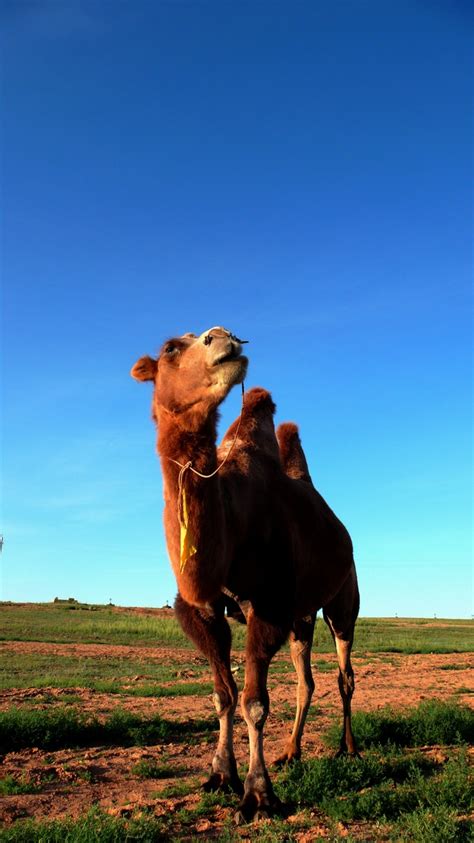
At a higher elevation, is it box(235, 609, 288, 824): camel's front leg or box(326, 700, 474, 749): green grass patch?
box(235, 609, 288, 824): camel's front leg

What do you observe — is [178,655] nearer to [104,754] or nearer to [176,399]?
[104,754]

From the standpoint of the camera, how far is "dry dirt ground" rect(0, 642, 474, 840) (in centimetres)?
601

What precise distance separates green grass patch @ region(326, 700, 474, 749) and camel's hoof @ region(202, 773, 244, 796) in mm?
2520

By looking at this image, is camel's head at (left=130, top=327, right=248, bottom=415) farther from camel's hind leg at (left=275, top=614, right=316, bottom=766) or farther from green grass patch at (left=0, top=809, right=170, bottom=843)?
camel's hind leg at (left=275, top=614, right=316, bottom=766)

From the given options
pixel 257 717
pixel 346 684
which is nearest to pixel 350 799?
pixel 257 717

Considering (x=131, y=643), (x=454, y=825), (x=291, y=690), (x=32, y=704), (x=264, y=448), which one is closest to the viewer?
(x=454, y=825)

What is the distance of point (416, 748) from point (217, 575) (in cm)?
472

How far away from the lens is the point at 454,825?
508 cm

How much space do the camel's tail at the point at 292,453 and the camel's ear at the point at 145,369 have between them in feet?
10.6

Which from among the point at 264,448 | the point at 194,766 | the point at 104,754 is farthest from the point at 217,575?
the point at 104,754

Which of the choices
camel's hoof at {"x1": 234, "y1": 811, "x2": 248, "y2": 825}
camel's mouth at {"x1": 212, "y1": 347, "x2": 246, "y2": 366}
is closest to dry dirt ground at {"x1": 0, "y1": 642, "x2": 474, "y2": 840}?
camel's hoof at {"x1": 234, "y1": 811, "x2": 248, "y2": 825}

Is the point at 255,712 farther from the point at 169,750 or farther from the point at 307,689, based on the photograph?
the point at 169,750

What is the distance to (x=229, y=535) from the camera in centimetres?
571

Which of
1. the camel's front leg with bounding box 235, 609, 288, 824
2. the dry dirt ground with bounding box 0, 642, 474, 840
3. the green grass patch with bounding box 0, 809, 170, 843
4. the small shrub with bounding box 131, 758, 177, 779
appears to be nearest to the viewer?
the green grass patch with bounding box 0, 809, 170, 843
